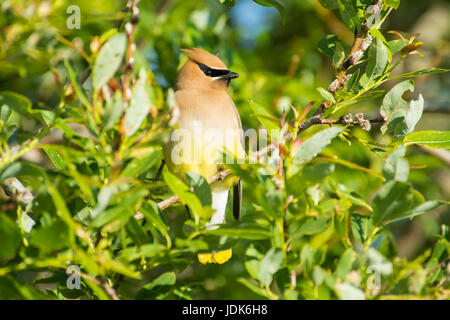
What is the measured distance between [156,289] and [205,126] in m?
1.50

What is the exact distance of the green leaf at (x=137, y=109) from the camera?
5.14 feet

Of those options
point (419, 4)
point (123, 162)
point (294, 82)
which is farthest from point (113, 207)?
point (419, 4)

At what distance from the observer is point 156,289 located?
74.5 inches

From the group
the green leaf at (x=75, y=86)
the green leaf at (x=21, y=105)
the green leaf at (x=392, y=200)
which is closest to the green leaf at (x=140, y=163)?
the green leaf at (x=75, y=86)

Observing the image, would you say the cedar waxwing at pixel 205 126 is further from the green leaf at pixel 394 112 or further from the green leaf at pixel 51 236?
the green leaf at pixel 51 236

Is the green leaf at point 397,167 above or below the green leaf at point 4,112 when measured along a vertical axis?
below

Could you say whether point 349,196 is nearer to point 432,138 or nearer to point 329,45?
point 432,138

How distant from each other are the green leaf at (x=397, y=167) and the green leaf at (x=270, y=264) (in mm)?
443

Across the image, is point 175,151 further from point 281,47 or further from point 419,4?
point 419,4

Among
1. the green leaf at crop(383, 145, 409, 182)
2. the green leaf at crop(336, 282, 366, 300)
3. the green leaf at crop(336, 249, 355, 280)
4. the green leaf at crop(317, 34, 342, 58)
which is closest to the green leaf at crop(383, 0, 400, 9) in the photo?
the green leaf at crop(317, 34, 342, 58)

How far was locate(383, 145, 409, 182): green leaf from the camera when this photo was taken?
5.69 ft

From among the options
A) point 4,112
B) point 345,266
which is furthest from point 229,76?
point 345,266

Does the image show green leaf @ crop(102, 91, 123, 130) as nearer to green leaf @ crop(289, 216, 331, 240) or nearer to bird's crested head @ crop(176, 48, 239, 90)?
green leaf @ crop(289, 216, 331, 240)
